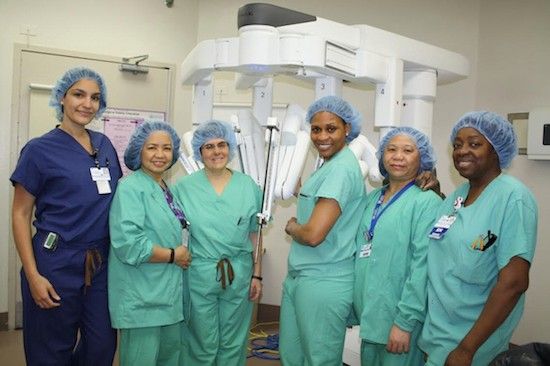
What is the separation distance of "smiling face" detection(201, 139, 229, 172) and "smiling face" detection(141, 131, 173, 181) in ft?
0.54

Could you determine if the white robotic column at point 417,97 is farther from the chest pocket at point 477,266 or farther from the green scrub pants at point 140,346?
the green scrub pants at point 140,346

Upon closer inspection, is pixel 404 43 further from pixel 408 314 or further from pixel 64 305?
pixel 64 305

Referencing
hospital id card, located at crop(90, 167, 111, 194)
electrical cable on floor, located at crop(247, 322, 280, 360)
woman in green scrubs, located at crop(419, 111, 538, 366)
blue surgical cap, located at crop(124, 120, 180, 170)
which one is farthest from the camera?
electrical cable on floor, located at crop(247, 322, 280, 360)

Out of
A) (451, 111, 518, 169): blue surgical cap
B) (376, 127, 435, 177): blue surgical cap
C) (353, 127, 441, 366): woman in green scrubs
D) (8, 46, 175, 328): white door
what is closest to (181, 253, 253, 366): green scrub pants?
(353, 127, 441, 366): woman in green scrubs

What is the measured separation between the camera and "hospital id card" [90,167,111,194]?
6.11 ft

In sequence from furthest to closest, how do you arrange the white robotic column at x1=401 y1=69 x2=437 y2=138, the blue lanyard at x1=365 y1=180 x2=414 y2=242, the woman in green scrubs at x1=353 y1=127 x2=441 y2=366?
the white robotic column at x1=401 y1=69 x2=437 y2=138 → the blue lanyard at x1=365 y1=180 x2=414 y2=242 → the woman in green scrubs at x1=353 y1=127 x2=441 y2=366

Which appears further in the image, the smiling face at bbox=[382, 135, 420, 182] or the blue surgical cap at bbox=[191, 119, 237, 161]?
the blue surgical cap at bbox=[191, 119, 237, 161]

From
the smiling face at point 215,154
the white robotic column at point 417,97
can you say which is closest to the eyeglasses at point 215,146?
the smiling face at point 215,154

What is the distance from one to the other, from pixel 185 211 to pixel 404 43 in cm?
122

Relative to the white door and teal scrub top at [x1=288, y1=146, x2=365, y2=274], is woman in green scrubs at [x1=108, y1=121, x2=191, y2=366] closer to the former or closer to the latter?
teal scrub top at [x1=288, y1=146, x2=365, y2=274]

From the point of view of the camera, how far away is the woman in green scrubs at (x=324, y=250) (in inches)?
70.1

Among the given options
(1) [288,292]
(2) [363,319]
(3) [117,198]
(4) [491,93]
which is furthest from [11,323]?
(4) [491,93]

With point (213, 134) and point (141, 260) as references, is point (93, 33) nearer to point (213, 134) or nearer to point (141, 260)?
point (213, 134)

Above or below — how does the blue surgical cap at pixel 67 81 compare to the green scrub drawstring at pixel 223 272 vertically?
above
